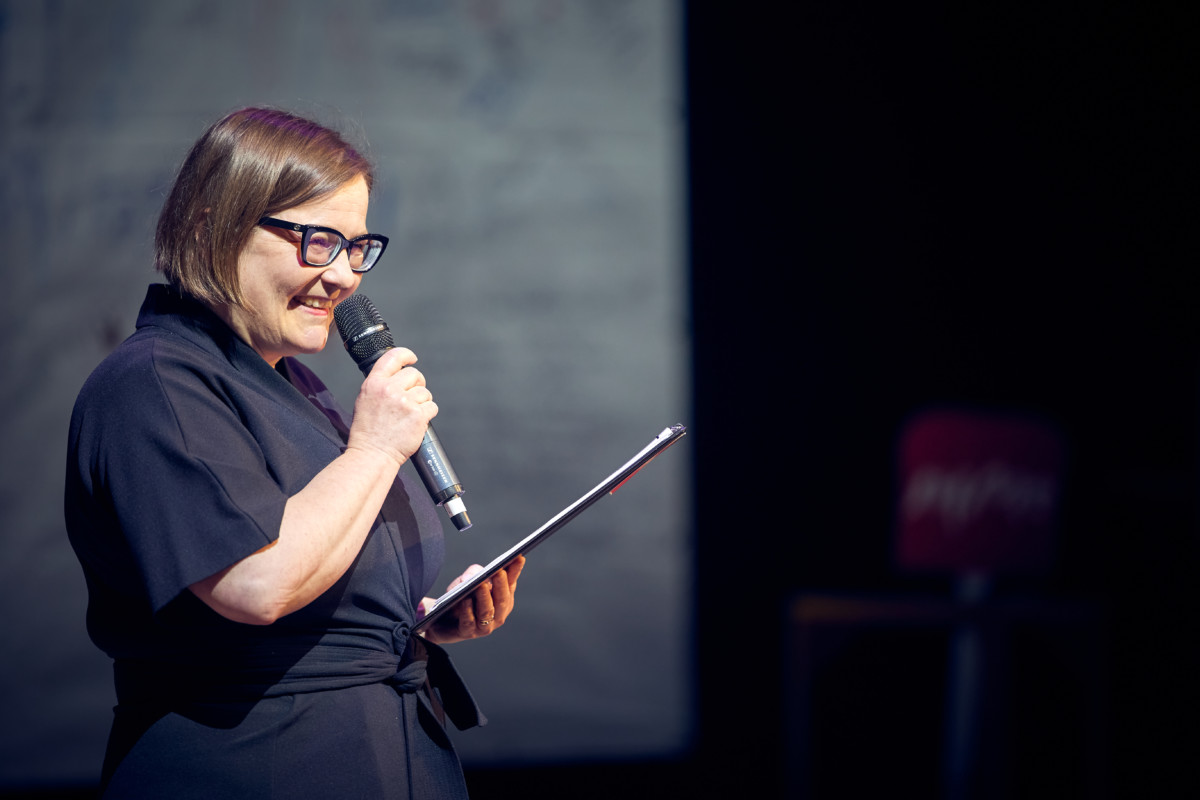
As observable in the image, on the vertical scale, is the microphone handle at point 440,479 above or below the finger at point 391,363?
below

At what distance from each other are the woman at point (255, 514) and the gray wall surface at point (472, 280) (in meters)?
1.45

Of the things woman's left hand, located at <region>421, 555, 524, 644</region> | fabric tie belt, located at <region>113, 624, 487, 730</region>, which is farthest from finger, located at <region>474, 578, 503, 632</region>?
fabric tie belt, located at <region>113, 624, 487, 730</region>

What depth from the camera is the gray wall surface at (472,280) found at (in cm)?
234

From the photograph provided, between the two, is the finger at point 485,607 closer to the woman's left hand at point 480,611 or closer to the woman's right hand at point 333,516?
the woman's left hand at point 480,611

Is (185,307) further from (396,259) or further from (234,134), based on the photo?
(396,259)

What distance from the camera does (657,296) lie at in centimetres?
254

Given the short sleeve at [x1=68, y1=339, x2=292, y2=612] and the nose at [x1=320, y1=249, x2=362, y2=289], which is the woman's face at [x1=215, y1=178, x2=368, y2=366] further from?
the short sleeve at [x1=68, y1=339, x2=292, y2=612]

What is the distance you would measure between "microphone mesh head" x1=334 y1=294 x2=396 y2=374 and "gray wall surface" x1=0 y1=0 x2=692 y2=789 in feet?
4.42

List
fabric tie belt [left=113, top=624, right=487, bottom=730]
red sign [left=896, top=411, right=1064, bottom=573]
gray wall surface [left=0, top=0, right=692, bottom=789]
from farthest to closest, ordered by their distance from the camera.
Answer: red sign [left=896, top=411, right=1064, bottom=573]
gray wall surface [left=0, top=0, right=692, bottom=789]
fabric tie belt [left=113, top=624, right=487, bottom=730]

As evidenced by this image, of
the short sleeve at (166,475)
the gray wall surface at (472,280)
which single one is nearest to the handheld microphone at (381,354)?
the short sleeve at (166,475)

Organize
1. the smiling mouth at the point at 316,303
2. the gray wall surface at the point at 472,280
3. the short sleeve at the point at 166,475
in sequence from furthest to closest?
the gray wall surface at the point at 472,280 < the smiling mouth at the point at 316,303 < the short sleeve at the point at 166,475

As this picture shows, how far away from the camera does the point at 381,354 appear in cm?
109

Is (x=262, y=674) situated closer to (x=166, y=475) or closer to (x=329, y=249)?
(x=166, y=475)

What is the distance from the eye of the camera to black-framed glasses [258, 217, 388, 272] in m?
0.94
